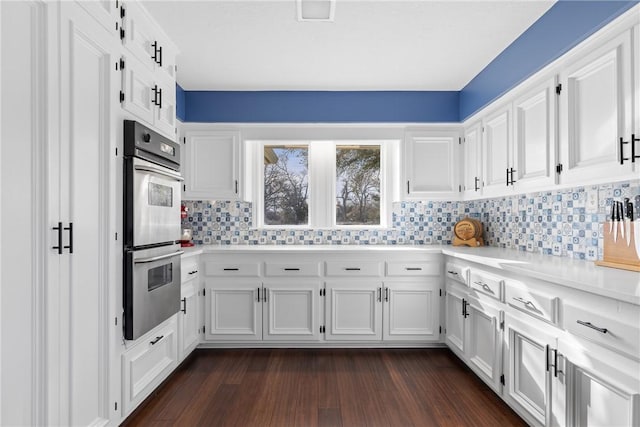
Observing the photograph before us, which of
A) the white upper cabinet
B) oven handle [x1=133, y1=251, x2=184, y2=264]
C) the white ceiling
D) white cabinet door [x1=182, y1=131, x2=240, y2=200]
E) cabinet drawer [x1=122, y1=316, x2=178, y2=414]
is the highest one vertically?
the white ceiling

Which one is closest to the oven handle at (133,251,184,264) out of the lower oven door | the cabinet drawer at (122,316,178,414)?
the lower oven door

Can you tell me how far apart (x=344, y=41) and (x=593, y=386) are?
2.39m

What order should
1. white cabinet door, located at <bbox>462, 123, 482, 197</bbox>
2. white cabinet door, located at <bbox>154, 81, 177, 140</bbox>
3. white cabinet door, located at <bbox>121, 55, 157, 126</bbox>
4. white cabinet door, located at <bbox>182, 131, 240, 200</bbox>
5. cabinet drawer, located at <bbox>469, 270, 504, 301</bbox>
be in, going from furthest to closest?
white cabinet door, located at <bbox>182, 131, 240, 200</bbox>
white cabinet door, located at <bbox>462, 123, 482, 197</bbox>
white cabinet door, located at <bbox>154, 81, 177, 140</bbox>
cabinet drawer, located at <bbox>469, 270, 504, 301</bbox>
white cabinet door, located at <bbox>121, 55, 157, 126</bbox>

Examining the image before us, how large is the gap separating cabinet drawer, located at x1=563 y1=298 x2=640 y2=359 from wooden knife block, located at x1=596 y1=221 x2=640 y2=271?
462 millimetres

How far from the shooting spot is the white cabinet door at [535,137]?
217 cm

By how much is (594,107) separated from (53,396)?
2.80m

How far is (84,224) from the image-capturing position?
1692 mm

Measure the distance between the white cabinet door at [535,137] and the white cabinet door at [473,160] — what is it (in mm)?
578

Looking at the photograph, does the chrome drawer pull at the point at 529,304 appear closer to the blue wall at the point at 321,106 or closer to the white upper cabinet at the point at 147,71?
the blue wall at the point at 321,106

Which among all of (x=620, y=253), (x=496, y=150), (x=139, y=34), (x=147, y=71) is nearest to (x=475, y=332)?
(x=620, y=253)

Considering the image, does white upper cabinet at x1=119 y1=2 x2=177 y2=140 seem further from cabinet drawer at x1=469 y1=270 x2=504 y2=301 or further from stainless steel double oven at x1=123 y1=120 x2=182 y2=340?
cabinet drawer at x1=469 y1=270 x2=504 y2=301

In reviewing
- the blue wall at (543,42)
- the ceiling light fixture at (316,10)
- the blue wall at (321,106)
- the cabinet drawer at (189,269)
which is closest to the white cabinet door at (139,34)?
the ceiling light fixture at (316,10)

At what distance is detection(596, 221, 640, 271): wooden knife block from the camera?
181cm

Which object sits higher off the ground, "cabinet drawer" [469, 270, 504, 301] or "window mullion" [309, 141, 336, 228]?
"window mullion" [309, 141, 336, 228]
